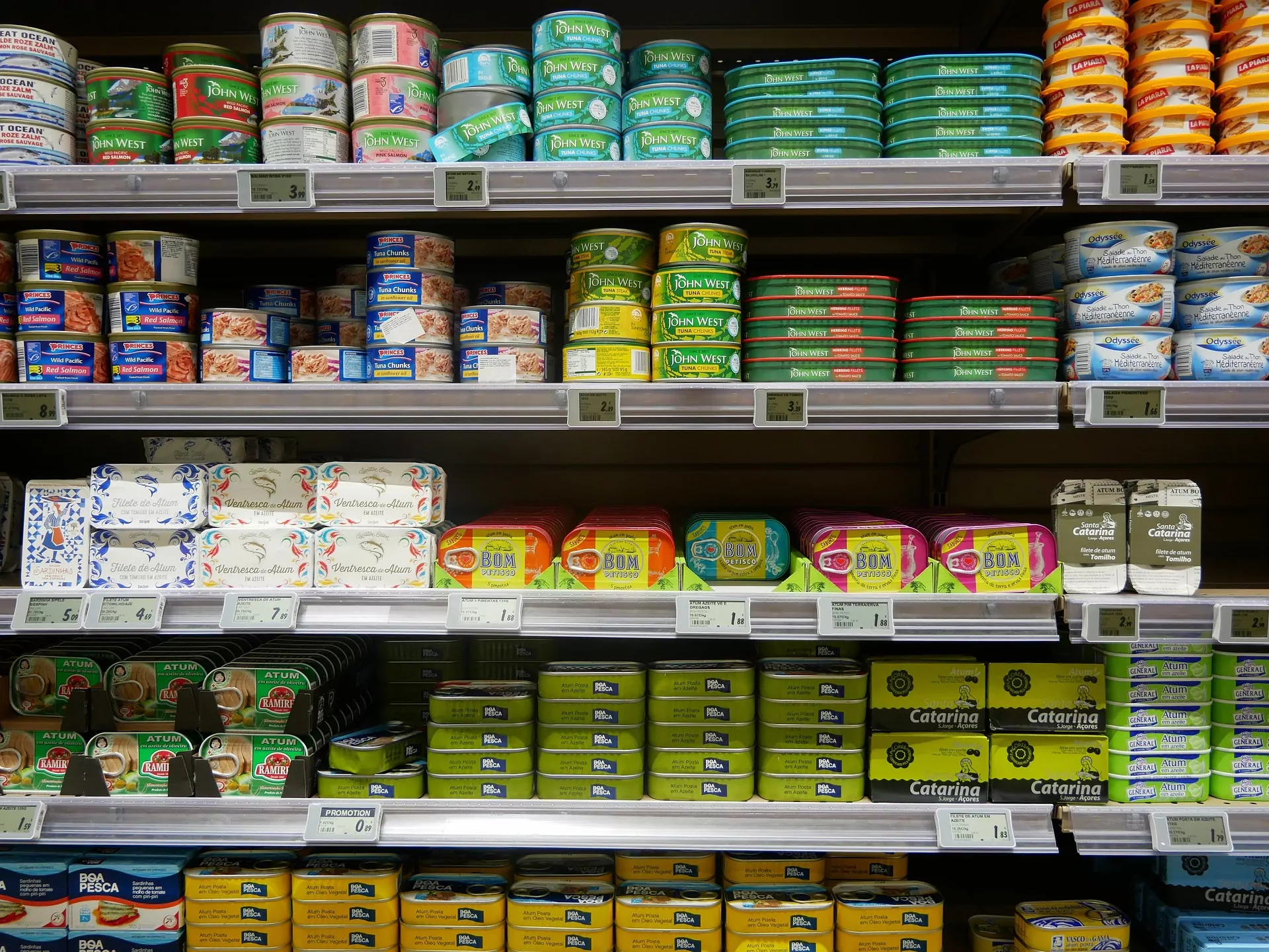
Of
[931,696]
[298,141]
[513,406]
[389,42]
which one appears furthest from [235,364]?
[931,696]

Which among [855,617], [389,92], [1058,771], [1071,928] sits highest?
[389,92]

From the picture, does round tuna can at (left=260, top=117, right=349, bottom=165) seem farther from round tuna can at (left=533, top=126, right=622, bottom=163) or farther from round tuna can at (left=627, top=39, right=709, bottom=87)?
round tuna can at (left=627, top=39, right=709, bottom=87)

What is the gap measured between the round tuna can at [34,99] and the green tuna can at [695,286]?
1.32m

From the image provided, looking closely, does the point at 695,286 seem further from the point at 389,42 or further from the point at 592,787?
the point at 592,787

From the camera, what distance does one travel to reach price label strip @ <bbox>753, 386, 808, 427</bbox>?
5.24 feet

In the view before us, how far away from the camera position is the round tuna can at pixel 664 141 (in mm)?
1646

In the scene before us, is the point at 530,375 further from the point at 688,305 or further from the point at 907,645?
the point at 907,645

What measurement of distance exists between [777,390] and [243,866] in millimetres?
1502

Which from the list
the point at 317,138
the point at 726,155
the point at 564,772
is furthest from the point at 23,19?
the point at 564,772

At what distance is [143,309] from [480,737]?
1.13 meters

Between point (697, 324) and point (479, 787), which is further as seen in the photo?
point (479, 787)

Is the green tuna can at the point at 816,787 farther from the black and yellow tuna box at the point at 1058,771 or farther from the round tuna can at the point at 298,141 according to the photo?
the round tuna can at the point at 298,141

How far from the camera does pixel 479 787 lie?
1.72 metres

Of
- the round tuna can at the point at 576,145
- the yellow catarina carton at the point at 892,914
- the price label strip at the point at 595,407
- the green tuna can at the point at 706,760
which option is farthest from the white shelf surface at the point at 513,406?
the yellow catarina carton at the point at 892,914
